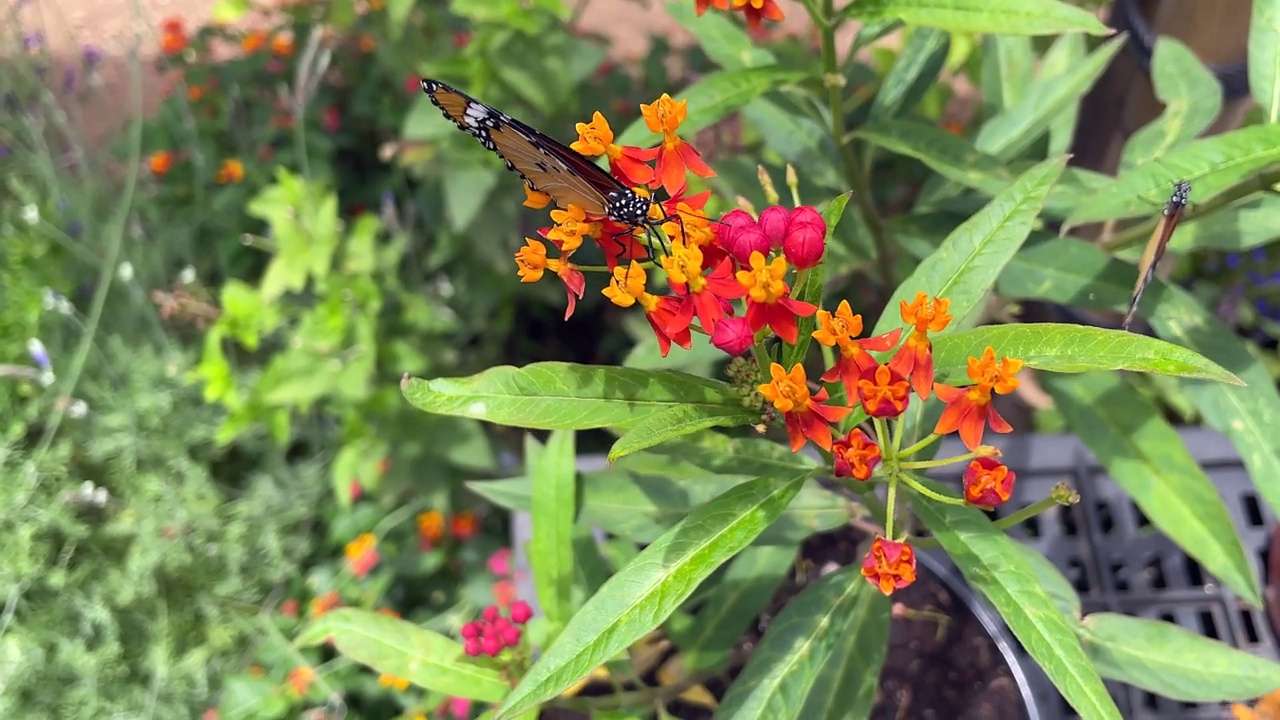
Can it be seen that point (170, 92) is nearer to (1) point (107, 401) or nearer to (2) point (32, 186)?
(2) point (32, 186)

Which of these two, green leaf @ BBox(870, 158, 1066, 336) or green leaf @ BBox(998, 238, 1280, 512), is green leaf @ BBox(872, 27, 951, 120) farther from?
green leaf @ BBox(870, 158, 1066, 336)

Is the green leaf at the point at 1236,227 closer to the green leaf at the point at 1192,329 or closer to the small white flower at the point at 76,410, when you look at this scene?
the green leaf at the point at 1192,329

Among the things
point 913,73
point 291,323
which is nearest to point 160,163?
point 291,323

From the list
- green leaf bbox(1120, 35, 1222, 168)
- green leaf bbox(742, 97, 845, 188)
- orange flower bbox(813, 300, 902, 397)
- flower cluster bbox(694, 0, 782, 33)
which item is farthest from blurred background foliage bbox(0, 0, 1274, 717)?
orange flower bbox(813, 300, 902, 397)

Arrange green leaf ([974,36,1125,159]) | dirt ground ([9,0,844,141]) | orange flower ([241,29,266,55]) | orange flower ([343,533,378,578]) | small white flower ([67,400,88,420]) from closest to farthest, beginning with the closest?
green leaf ([974,36,1125,159])
small white flower ([67,400,88,420])
orange flower ([343,533,378,578])
orange flower ([241,29,266,55])
dirt ground ([9,0,844,141])

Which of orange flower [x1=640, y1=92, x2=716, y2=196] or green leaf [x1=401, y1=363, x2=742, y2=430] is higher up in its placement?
orange flower [x1=640, y1=92, x2=716, y2=196]

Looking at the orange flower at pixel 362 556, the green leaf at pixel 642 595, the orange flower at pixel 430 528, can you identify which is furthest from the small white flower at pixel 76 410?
the green leaf at pixel 642 595
